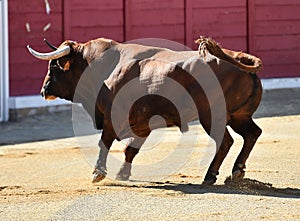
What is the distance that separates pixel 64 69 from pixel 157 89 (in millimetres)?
944

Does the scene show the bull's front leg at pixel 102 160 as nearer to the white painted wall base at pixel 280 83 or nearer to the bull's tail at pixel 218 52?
the bull's tail at pixel 218 52

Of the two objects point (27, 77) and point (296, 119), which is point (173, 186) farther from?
point (27, 77)

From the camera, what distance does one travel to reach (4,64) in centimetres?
1095

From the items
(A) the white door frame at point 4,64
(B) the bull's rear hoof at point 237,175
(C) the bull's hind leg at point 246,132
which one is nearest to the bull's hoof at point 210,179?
(B) the bull's rear hoof at point 237,175

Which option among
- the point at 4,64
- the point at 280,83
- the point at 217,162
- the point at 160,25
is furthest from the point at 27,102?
the point at 217,162

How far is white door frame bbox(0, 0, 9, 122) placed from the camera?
1088 cm

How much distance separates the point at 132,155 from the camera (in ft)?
23.4

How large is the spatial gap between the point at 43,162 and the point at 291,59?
6.53 metres

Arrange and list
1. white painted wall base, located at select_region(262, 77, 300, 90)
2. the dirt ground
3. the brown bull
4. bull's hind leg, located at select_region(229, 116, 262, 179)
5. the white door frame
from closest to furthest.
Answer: the dirt ground < the brown bull < bull's hind leg, located at select_region(229, 116, 262, 179) < the white door frame < white painted wall base, located at select_region(262, 77, 300, 90)

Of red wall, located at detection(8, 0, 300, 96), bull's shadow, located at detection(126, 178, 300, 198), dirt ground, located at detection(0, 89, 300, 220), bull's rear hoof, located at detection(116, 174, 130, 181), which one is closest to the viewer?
dirt ground, located at detection(0, 89, 300, 220)

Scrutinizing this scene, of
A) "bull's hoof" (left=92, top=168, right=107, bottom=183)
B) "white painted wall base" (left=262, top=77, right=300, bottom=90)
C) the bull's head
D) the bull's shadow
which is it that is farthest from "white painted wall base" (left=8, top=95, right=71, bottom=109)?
the bull's shadow

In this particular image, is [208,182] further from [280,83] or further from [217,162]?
[280,83]

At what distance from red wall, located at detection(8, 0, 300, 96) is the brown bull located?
4.05 meters

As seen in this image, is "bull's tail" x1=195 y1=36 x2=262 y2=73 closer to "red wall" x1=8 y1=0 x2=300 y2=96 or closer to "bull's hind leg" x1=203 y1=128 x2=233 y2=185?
"bull's hind leg" x1=203 y1=128 x2=233 y2=185
